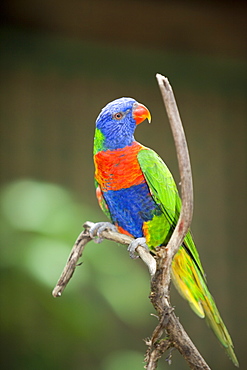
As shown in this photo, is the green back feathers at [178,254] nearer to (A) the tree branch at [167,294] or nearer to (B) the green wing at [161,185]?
(B) the green wing at [161,185]

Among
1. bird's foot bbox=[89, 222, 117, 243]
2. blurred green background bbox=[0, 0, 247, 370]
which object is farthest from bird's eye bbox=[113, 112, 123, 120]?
blurred green background bbox=[0, 0, 247, 370]

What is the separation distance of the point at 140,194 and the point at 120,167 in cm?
6

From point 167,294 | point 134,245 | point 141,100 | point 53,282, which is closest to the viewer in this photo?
point 167,294

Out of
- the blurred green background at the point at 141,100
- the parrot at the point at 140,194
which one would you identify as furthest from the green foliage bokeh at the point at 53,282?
the parrot at the point at 140,194

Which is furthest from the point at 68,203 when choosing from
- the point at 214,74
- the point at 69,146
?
the point at 214,74

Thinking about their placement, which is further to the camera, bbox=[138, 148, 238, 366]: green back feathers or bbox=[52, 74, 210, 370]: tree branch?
bbox=[138, 148, 238, 366]: green back feathers

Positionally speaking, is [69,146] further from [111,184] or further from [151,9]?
[111,184]

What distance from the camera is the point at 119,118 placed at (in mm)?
661

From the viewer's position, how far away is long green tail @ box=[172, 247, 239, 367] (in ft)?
2.20

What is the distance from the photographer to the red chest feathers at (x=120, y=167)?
27.5 inches

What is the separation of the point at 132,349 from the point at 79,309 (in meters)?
0.82

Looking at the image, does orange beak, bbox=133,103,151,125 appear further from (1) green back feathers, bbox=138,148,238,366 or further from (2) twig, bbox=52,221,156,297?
(2) twig, bbox=52,221,156,297

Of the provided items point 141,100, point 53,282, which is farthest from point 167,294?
point 141,100

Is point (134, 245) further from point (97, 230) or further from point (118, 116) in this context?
point (118, 116)
